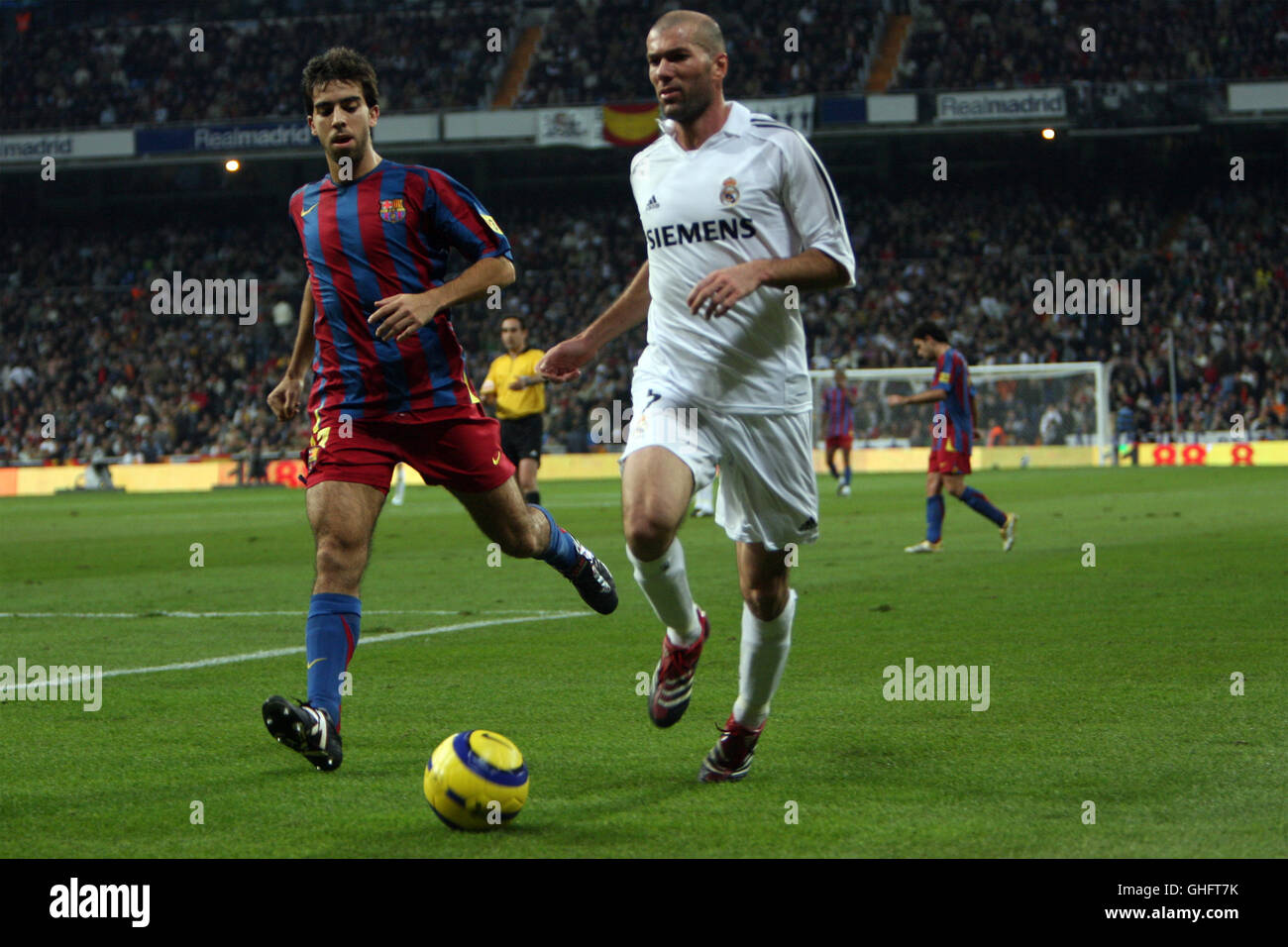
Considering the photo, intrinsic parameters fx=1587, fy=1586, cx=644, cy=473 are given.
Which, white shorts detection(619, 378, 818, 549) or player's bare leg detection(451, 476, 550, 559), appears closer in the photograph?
white shorts detection(619, 378, 818, 549)

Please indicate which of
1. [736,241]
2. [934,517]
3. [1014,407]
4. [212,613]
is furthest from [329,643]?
[1014,407]

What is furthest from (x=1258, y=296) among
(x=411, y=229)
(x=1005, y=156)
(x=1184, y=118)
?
(x=411, y=229)

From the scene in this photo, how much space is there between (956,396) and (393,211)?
8.78 metres

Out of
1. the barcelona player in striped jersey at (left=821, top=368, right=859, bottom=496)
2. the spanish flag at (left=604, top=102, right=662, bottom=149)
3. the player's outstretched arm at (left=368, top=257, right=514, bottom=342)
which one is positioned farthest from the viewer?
the spanish flag at (left=604, top=102, right=662, bottom=149)

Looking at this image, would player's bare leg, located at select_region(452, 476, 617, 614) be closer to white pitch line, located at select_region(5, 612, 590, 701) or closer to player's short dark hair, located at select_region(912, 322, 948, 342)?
white pitch line, located at select_region(5, 612, 590, 701)

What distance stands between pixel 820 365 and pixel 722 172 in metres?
33.7

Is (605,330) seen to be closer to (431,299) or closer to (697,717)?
(431,299)

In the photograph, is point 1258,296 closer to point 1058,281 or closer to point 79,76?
point 1058,281

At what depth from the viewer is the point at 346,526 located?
512cm

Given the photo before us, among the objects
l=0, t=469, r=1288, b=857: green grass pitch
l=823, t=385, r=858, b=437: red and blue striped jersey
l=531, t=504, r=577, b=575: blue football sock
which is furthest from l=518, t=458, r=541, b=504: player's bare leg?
l=823, t=385, r=858, b=437: red and blue striped jersey

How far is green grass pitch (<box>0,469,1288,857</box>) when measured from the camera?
3.90 m

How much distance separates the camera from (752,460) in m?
4.84

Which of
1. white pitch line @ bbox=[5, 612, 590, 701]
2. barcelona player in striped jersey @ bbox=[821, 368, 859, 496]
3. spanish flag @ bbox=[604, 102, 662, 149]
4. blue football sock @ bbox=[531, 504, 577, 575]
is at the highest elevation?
spanish flag @ bbox=[604, 102, 662, 149]

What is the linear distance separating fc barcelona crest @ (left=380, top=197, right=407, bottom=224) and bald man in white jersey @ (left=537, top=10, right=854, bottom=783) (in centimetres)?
90
